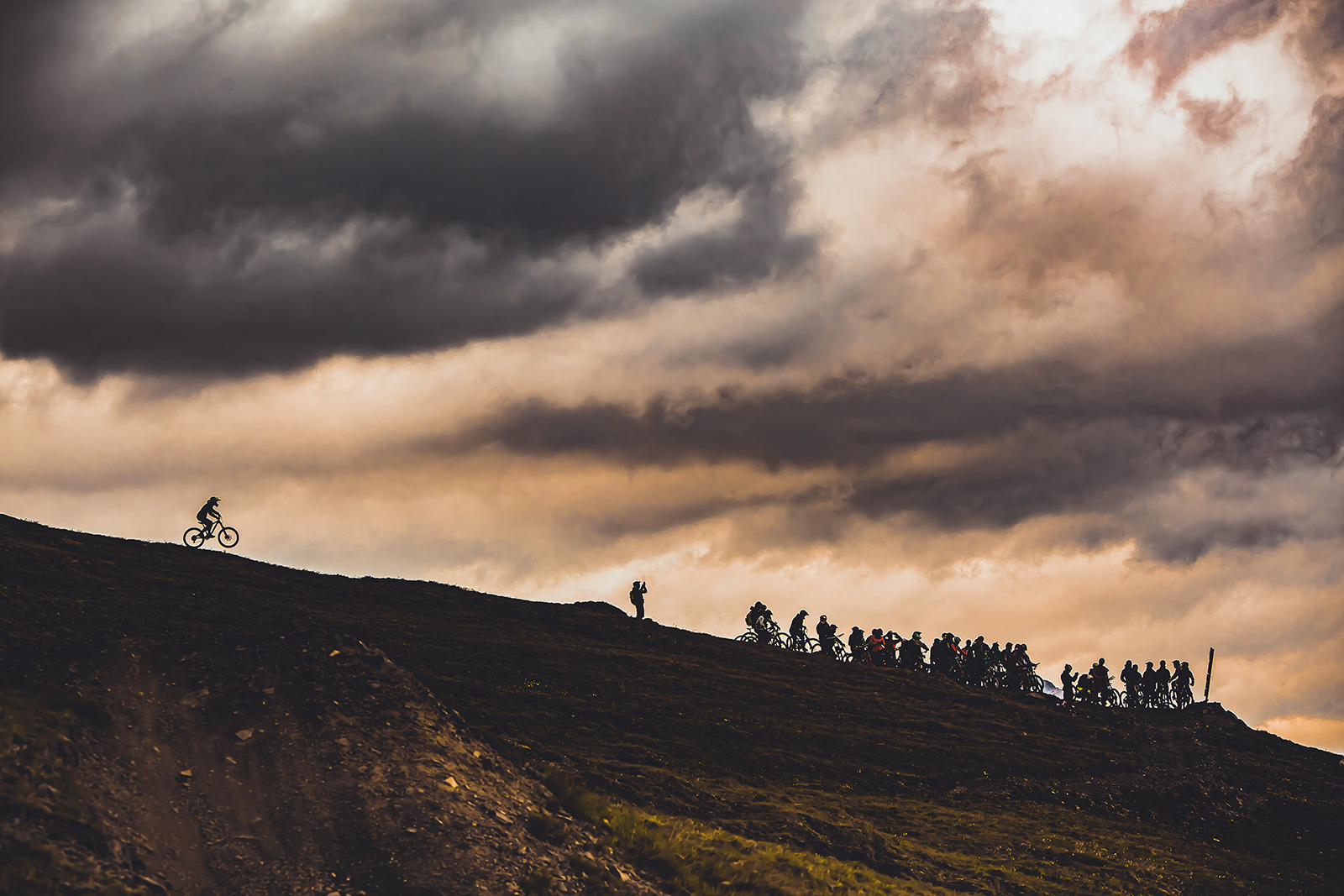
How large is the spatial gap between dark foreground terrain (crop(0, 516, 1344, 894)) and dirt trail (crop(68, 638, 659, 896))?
47 mm

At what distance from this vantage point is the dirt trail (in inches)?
499

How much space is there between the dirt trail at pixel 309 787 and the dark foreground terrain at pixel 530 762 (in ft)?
0.16

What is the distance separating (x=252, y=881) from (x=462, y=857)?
2.66 m

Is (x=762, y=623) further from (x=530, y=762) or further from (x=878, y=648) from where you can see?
(x=530, y=762)

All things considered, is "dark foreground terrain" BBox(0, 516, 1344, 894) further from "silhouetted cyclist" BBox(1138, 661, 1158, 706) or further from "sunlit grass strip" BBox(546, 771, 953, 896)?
"silhouetted cyclist" BBox(1138, 661, 1158, 706)

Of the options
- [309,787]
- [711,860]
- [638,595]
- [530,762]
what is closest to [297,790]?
[309,787]

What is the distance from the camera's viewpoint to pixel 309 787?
46.8ft

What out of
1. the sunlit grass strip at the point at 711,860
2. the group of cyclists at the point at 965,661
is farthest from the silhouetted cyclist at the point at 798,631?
the sunlit grass strip at the point at 711,860

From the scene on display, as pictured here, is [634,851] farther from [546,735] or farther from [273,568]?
[273,568]

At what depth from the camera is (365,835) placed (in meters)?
13.5

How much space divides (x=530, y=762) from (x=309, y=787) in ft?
15.3

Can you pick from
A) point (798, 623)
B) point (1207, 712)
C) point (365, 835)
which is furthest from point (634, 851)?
point (1207, 712)

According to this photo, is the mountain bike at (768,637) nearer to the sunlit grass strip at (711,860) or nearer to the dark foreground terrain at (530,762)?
the dark foreground terrain at (530,762)

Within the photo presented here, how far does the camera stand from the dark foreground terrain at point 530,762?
13078mm
